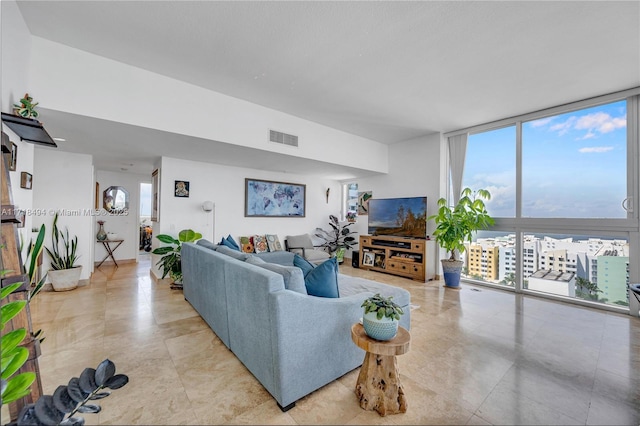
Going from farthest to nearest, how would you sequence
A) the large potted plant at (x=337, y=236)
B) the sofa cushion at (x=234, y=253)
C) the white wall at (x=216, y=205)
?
1. the large potted plant at (x=337, y=236)
2. the white wall at (x=216, y=205)
3. the sofa cushion at (x=234, y=253)

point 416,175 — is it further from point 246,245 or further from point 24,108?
point 24,108

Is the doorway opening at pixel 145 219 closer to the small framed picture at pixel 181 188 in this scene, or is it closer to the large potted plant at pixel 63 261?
the large potted plant at pixel 63 261

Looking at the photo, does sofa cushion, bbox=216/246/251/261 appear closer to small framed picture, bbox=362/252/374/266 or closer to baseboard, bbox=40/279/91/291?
baseboard, bbox=40/279/91/291

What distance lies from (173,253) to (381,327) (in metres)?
3.92

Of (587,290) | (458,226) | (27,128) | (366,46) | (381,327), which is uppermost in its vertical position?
(366,46)

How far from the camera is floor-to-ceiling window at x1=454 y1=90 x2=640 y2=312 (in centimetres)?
357

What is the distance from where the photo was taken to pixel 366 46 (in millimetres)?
2586

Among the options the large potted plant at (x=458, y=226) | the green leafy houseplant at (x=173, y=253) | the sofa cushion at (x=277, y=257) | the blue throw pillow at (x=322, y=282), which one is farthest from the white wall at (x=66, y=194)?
the large potted plant at (x=458, y=226)

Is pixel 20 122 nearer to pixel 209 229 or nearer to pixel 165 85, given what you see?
pixel 165 85

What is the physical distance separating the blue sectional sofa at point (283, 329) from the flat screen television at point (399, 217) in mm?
3507

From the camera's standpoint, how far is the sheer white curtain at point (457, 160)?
16.6 ft

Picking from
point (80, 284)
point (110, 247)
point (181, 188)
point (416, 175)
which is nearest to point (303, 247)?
point (181, 188)

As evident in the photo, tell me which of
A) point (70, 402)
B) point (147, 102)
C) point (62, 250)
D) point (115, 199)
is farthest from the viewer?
point (115, 199)

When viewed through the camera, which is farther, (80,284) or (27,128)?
(80,284)
